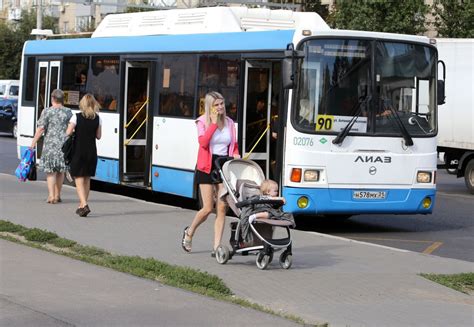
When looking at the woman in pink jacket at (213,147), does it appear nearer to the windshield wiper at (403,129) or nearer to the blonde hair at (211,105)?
the blonde hair at (211,105)

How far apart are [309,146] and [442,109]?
32.6ft

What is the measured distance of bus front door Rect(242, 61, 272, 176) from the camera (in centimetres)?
1598

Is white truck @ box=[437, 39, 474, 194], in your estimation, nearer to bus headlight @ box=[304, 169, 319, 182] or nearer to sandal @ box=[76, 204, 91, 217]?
bus headlight @ box=[304, 169, 319, 182]

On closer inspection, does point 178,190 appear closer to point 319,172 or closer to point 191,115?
point 191,115

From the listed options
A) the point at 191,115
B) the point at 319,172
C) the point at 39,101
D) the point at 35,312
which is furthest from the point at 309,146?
the point at 39,101

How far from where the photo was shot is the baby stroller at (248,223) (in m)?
10.9

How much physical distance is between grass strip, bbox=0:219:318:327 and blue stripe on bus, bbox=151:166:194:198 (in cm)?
412

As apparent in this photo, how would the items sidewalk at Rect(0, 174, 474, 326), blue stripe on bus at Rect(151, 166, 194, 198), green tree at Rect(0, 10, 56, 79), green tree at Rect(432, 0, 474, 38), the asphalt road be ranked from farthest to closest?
green tree at Rect(0, 10, 56, 79), green tree at Rect(432, 0, 474, 38), blue stripe on bus at Rect(151, 166, 194, 198), the asphalt road, sidewalk at Rect(0, 174, 474, 326)

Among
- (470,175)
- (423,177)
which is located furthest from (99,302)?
(470,175)

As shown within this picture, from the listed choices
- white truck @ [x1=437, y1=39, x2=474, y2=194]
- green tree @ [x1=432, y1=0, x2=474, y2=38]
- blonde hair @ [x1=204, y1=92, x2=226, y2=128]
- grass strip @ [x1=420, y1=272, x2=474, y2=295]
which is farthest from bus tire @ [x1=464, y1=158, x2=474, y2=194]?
green tree @ [x1=432, y1=0, x2=474, y2=38]

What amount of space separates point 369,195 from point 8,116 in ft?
99.5

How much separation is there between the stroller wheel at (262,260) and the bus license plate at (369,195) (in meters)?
4.52

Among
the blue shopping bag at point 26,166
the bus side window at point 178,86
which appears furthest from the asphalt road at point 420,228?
the blue shopping bag at point 26,166

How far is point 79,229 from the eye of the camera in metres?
14.0
